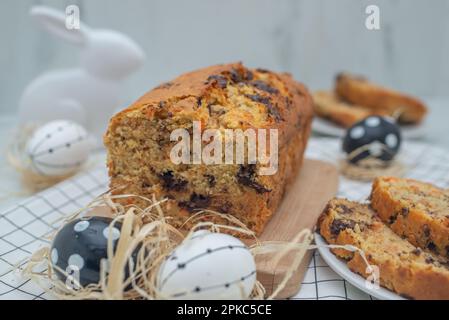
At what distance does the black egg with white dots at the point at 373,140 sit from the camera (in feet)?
13.6

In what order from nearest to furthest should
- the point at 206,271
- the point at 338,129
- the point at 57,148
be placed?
the point at 206,271, the point at 57,148, the point at 338,129

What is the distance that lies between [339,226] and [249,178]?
1.64 feet

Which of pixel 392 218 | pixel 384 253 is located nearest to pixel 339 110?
pixel 392 218

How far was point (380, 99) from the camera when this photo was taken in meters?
5.40

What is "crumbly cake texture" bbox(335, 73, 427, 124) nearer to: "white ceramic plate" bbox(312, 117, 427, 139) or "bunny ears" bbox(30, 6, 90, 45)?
"white ceramic plate" bbox(312, 117, 427, 139)

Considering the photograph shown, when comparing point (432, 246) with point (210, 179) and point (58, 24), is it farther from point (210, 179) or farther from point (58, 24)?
point (58, 24)

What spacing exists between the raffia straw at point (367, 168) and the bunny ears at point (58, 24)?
2.24 metres

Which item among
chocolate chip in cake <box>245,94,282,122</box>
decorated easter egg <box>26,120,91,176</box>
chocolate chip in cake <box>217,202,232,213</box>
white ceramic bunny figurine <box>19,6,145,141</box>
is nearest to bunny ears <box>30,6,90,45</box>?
white ceramic bunny figurine <box>19,6,145,141</box>

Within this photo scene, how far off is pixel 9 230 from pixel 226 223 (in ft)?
3.94

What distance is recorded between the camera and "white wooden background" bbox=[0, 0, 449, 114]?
582 centimetres

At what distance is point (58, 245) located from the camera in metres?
2.40

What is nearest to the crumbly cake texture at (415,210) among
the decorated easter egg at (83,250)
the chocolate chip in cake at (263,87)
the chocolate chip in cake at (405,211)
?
the chocolate chip in cake at (405,211)

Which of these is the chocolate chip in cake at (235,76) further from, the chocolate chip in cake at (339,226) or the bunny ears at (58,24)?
the bunny ears at (58,24)
